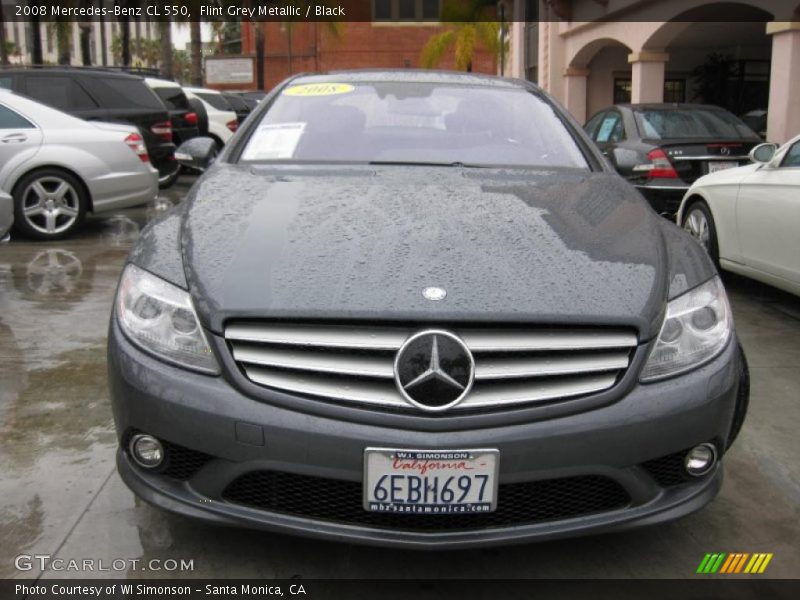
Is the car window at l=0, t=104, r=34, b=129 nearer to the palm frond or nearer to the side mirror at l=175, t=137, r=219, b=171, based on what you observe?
the side mirror at l=175, t=137, r=219, b=171

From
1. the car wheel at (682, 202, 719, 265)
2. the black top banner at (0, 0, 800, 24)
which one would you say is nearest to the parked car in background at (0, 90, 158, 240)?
the car wheel at (682, 202, 719, 265)

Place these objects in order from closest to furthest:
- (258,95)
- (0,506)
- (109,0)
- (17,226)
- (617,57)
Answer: (0,506) → (17,226) → (617,57) → (258,95) → (109,0)

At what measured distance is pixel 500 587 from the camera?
2.49m

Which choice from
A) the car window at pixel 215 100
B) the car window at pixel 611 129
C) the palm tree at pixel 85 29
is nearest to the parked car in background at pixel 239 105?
the car window at pixel 215 100

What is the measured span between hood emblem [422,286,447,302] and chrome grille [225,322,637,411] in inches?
3.8

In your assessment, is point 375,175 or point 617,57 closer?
point 375,175

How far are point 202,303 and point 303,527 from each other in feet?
2.17

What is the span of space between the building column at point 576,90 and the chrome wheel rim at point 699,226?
1395 centimetres

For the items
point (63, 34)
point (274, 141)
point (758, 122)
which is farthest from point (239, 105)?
point (274, 141)

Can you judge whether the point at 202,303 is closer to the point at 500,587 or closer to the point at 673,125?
the point at 500,587

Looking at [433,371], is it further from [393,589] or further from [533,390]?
[393,589]

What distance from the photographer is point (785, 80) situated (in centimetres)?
1128

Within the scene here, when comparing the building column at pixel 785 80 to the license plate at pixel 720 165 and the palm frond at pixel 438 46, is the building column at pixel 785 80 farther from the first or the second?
the palm frond at pixel 438 46

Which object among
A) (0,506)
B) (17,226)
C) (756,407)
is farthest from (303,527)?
(17,226)
